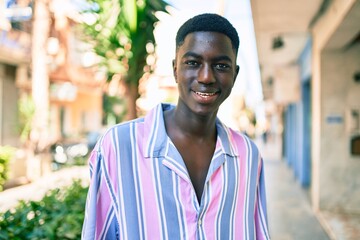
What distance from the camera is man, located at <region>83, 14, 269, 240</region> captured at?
1327 mm

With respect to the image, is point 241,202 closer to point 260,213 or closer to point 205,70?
point 260,213

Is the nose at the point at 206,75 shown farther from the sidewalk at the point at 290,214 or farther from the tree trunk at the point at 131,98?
the sidewalk at the point at 290,214

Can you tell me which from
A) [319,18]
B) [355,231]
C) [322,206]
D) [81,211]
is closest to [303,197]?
[322,206]

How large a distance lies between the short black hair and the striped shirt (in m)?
0.34

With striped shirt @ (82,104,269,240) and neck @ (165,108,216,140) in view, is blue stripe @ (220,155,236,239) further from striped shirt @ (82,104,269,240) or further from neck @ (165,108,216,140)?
neck @ (165,108,216,140)

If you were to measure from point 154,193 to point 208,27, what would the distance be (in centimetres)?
60

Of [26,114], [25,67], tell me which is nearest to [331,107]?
[26,114]

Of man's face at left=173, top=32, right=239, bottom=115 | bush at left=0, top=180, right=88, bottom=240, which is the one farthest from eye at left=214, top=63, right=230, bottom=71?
bush at left=0, top=180, right=88, bottom=240

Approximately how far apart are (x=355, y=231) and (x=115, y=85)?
375cm

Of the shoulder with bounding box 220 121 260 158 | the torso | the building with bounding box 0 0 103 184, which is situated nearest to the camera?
the torso

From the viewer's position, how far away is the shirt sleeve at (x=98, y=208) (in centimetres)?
135

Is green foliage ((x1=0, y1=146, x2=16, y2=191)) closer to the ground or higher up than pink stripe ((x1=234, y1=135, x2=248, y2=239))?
closer to the ground

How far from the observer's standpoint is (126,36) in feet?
13.7

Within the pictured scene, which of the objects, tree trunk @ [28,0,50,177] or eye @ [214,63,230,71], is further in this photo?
tree trunk @ [28,0,50,177]
